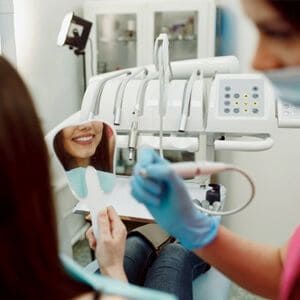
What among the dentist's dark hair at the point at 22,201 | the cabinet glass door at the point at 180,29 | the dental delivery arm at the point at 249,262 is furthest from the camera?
the cabinet glass door at the point at 180,29

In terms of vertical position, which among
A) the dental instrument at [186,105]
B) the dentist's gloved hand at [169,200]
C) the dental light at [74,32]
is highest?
the dental light at [74,32]

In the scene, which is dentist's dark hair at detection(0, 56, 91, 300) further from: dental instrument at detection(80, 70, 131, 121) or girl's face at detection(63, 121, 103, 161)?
dental instrument at detection(80, 70, 131, 121)

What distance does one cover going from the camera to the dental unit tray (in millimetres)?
1567

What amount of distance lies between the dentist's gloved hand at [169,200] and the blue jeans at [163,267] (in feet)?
1.30

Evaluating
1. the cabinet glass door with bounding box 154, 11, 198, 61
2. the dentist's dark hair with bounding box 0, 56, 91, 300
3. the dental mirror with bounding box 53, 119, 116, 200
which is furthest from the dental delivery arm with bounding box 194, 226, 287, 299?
the cabinet glass door with bounding box 154, 11, 198, 61

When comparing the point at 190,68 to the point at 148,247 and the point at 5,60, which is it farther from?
the point at 5,60

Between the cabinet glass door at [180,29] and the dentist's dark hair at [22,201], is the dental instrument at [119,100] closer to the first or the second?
the dentist's dark hair at [22,201]

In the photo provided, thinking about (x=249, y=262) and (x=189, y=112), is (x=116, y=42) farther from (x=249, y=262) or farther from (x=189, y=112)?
(x=249, y=262)

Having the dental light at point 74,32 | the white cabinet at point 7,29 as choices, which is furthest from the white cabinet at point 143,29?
the white cabinet at point 7,29

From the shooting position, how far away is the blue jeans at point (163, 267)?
136cm

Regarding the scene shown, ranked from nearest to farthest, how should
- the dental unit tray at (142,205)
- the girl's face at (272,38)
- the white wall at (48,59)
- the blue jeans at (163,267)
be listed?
the girl's face at (272,38)
the blue jeans at (163,267)
the dental unit tray at (142,205)
the white wall at (48,59)

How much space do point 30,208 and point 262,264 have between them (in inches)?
Answer: 26.9

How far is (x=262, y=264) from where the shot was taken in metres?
1.09

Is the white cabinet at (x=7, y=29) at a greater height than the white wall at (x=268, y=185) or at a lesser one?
greater
